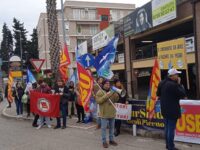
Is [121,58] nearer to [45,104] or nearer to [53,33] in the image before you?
[53,33]

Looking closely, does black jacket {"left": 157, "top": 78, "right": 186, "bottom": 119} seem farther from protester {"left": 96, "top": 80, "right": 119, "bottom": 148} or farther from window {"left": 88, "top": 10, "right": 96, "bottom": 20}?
window {"left": 88, "top": 10, "right": 96, "bottom": 20}

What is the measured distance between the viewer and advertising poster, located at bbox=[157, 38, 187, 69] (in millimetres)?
10008

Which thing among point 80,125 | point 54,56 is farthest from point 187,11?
point 80,125

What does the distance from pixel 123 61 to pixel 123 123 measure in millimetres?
19139

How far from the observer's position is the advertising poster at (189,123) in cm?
849

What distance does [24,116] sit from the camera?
16094 mm

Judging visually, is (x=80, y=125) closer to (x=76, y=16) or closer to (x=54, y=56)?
(x=54, y=56)

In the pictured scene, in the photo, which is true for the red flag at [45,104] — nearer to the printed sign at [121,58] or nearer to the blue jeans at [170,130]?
the blue jeans at [170,130]

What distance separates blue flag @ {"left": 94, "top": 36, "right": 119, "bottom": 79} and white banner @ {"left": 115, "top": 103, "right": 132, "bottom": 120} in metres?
1.62

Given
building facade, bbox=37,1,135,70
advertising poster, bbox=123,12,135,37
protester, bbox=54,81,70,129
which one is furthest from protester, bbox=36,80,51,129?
building facade, bbox=37,1,135,70

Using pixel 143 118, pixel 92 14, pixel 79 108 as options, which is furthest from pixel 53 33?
pixel 92 14

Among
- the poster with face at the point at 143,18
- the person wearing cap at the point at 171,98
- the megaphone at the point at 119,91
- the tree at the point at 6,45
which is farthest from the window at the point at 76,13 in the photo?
Result: the person wearing cap at the point at 171,98

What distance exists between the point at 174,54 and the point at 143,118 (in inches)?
78.4

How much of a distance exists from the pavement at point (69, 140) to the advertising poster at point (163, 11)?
28.6 feet
